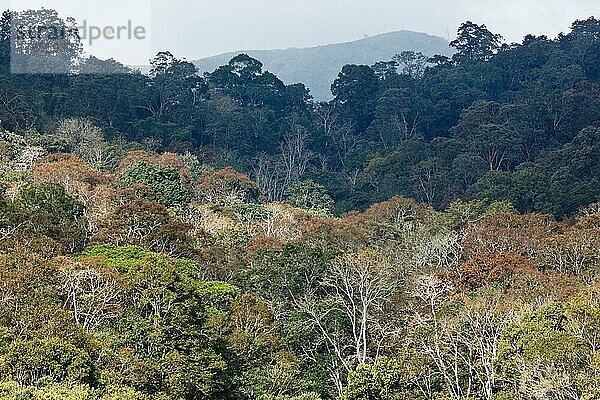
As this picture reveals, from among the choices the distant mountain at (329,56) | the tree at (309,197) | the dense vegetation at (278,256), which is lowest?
the tree at (309,197)

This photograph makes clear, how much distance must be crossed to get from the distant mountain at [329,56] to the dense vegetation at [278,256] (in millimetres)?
108816

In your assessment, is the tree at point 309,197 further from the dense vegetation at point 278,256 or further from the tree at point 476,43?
the tree at point 476,43

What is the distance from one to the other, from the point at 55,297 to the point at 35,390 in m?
6.32

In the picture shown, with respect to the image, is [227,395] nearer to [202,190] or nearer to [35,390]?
[35,390]

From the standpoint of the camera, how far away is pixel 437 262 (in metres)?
32.8

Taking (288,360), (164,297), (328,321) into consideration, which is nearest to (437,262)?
(328,321)

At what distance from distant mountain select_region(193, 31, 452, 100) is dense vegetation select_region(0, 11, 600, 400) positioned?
109m

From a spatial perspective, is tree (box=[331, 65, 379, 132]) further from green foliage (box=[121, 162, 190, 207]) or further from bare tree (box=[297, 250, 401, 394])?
bare tree (box=[297, 250, 401, 394])

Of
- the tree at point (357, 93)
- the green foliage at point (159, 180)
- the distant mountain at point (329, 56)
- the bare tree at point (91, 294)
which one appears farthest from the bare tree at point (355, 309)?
the distant mountain at point (329, 56)

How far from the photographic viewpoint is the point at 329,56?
186 meters

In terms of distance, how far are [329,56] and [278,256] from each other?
16238 cm

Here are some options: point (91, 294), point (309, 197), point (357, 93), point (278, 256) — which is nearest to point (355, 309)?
point (278, 256)

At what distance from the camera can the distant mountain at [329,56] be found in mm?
173562

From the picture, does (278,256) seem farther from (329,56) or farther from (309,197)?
(329,56)
